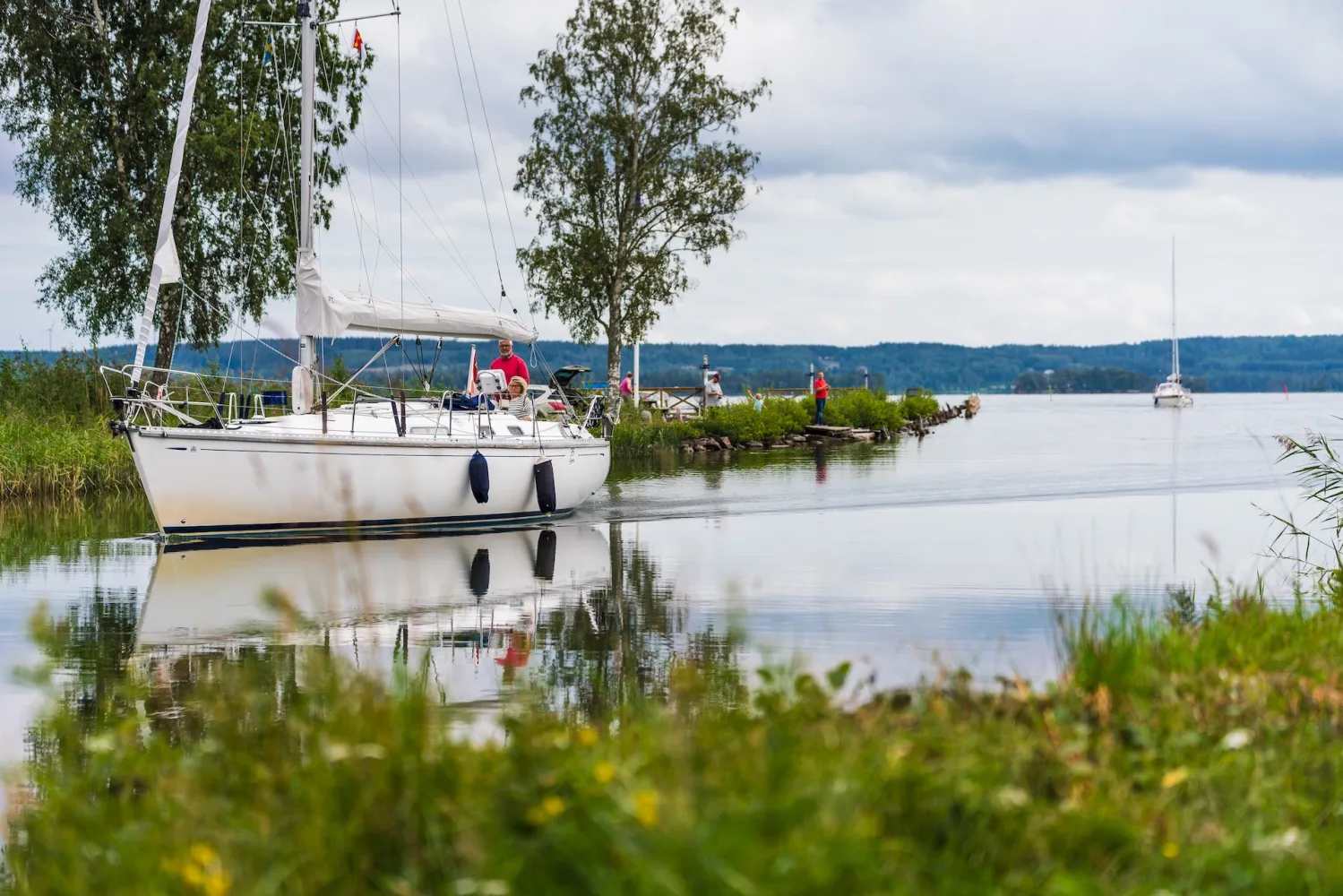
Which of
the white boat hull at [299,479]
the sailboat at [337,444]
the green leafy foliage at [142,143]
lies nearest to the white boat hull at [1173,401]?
the green leafy foliage at [142,143]

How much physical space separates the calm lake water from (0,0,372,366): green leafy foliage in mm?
15797

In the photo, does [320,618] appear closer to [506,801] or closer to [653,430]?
[506,801]

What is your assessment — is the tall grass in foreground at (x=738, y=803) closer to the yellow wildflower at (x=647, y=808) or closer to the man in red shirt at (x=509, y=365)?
the yellow wildflower at (x=647, y=808)

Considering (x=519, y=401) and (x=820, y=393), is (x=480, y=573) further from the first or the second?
(x=820, y=393)

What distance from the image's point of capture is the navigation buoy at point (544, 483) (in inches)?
814

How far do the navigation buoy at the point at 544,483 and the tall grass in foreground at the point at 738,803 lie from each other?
15.0 meters

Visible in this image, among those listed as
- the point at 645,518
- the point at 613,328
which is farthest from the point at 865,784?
the point at 613,328

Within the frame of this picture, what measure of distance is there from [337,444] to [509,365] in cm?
449

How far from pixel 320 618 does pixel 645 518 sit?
9.89 m

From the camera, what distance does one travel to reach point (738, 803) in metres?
3.80

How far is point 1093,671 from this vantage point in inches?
253

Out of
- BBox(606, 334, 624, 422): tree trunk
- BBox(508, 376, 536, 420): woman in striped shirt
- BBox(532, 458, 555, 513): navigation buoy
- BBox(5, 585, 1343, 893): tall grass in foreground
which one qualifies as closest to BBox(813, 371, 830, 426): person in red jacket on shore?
BBox(606, 334, 624, 422): tree trunk

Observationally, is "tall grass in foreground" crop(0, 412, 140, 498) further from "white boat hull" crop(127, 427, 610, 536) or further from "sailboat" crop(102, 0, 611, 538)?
"white boat hull" crop(127, 427, 610, 536)

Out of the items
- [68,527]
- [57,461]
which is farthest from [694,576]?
[57,461]
